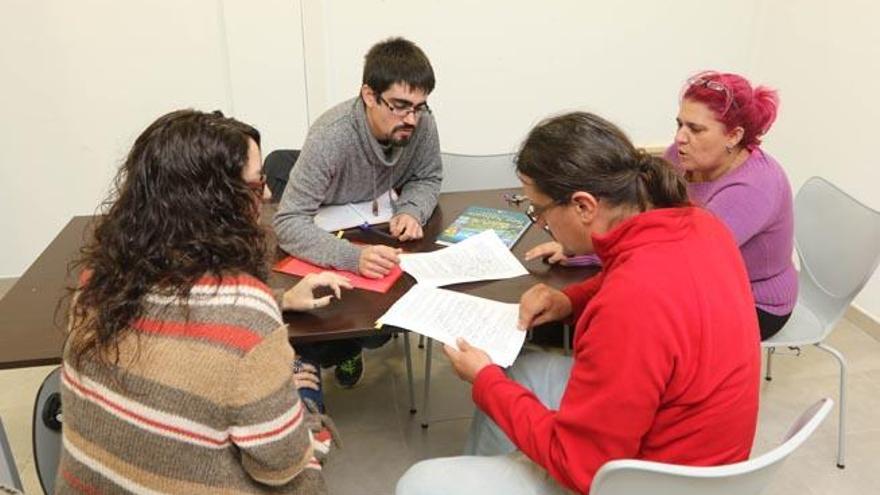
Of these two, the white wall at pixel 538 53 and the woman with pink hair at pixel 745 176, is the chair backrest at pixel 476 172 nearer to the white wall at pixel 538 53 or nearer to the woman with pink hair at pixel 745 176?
the woman with pink hair at pixel 745 176

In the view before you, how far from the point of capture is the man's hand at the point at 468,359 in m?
1.18

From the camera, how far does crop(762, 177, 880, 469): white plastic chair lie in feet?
5.81

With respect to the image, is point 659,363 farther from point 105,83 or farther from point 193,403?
point 105,83

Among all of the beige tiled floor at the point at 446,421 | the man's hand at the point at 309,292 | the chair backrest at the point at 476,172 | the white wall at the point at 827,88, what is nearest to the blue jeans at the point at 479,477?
the man's hand at the point at 309,292

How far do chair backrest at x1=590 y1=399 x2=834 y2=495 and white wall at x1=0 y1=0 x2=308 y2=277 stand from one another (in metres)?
2.31

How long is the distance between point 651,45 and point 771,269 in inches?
64.7

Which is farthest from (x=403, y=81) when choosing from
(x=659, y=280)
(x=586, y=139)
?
(x=659, y=280)

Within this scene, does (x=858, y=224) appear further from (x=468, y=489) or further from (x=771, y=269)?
(x=468, y=489)

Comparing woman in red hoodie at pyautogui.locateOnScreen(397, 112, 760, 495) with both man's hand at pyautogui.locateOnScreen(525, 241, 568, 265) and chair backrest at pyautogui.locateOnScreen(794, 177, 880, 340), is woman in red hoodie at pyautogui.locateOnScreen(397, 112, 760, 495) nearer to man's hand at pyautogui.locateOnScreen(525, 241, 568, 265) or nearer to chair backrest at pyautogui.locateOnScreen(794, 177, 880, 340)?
man's hand at pyautogui.locateOnScreen(525, 241, 568, 265)

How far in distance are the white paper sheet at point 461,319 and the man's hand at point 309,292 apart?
14cm

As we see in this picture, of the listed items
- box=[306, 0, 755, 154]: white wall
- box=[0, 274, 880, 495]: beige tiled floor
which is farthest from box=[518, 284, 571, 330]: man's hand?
box=[306, 0, 755, 154]: white wall

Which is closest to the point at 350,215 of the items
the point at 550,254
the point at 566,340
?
the point at 550,254

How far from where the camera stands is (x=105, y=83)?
8.64ft

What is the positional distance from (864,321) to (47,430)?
2911 mm
